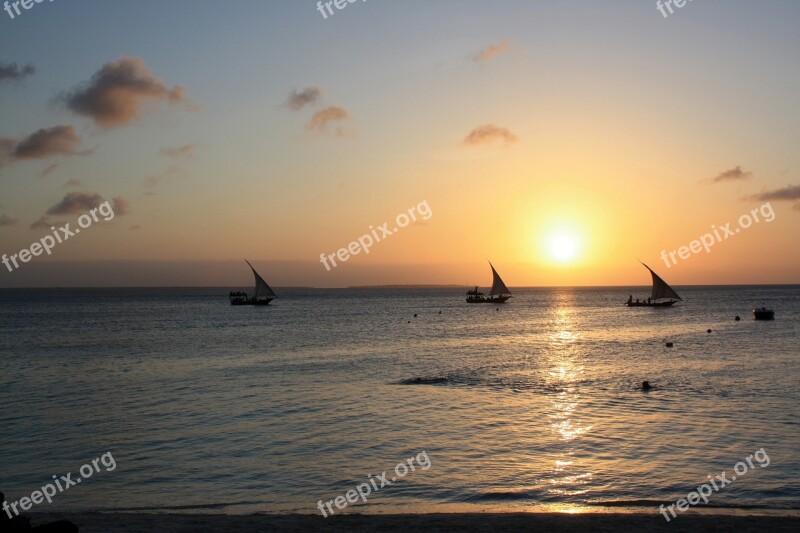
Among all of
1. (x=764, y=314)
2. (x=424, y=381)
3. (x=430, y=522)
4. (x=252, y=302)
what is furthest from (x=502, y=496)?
(x=252, y=302)

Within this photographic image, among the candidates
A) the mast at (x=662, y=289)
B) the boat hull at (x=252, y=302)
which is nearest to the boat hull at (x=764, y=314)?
the mast at (x=662, y=289)

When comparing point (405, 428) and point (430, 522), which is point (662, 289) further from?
point (430, 522)

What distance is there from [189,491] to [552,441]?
11.3 m

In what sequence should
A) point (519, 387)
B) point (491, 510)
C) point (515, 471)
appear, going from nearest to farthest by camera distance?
1. point (491, 510)
2. point (515, 471)
3. point (519, 387)

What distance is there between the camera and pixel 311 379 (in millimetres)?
36531

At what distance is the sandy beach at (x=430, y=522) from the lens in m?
12.7

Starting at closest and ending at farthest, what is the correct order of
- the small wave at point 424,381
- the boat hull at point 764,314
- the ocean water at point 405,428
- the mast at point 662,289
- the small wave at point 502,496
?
the small wave at point 502,496, the ocean water at point 405,428, the small wave at point 424,381, the boat hull at point 764,314, the mast at point 662,289

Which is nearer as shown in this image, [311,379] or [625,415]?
[625,415]

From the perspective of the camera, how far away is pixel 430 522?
1323 centimetres

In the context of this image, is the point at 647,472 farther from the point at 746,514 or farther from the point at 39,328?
the point at 39,328

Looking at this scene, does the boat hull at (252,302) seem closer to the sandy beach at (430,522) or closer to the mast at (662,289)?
the mast at (662,289)

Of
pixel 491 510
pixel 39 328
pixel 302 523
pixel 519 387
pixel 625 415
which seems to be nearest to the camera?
pixel 302 523

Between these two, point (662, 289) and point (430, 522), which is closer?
point (430, 522)

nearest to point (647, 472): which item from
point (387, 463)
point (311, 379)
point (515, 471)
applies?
point (515, 471)
